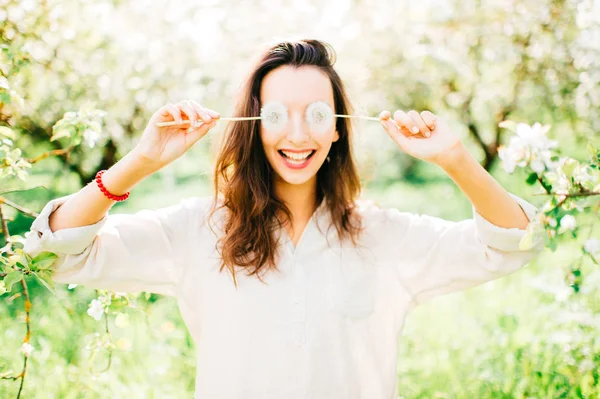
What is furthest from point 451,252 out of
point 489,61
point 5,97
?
point 489,61

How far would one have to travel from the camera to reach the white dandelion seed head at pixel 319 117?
1.91m

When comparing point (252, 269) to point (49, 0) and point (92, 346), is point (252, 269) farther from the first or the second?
point (49, 0)

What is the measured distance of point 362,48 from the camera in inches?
333

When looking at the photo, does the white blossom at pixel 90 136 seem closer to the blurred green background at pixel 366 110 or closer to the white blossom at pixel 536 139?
the blurred green background at pixel 366 110

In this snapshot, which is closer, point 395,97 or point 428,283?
point 428,283

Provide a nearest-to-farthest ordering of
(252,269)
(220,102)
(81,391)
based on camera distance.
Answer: (252,269) < (81,391) < (220,102)

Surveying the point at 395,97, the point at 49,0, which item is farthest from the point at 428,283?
the point at 395,97

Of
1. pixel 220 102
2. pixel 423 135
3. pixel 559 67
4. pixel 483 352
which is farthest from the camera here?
pixel 220 102

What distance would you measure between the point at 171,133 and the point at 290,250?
0.50m

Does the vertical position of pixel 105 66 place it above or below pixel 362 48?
below

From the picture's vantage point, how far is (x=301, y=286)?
1.91 meters

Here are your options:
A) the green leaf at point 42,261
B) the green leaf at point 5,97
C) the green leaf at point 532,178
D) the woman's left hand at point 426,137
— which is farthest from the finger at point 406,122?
the green leaf at point 5,97

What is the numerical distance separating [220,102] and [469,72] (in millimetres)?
3025

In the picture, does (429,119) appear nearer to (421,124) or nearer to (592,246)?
(421,124)
